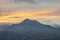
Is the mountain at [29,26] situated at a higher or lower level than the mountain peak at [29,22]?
lower

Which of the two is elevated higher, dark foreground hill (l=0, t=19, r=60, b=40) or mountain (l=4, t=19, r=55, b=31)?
mountain (l=4, t=19, r=55, b=31)

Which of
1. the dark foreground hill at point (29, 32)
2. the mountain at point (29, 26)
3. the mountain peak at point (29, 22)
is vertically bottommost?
the dark foreground hill at point (29, 32)

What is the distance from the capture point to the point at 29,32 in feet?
4.52

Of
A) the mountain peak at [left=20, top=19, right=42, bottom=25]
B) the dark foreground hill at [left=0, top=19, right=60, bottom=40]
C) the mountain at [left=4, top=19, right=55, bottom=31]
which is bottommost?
the dark foreground hill at [left=0, top=19, right=60, bottom=40]

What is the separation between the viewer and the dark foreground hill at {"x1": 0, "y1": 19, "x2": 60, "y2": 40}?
4.49ft

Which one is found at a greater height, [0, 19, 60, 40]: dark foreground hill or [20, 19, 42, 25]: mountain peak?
[20, 19, 42, 25]: mountain peak

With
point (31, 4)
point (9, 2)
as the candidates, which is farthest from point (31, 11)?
point (9, 2)

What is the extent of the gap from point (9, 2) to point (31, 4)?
177mm

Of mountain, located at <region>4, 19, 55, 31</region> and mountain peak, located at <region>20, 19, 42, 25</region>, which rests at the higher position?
mountain peak, located at <region>20, 19, 42, 25</region>

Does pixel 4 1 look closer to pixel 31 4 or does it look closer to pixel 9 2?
pixel 9 2

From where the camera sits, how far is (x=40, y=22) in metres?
1.44

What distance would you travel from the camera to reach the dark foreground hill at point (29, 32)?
137 cm

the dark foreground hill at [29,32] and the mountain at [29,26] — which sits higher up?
the mountain at [29,26]

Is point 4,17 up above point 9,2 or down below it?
below
